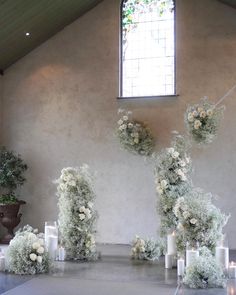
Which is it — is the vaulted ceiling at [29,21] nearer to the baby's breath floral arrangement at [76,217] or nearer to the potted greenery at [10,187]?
the potted greenery at [10,187]

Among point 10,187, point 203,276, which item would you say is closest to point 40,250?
point 203,276

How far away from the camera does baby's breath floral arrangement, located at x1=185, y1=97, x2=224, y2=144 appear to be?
7043 mm

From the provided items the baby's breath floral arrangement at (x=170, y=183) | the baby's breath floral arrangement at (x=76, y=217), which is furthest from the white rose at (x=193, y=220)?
the baby's breath floral arrangement at (x=76, y=217)

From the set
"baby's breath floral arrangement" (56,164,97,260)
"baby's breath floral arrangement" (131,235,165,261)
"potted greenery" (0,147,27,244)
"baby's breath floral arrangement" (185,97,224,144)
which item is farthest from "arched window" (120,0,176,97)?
"baby's breath floral arrangement" (131,235,165,261)

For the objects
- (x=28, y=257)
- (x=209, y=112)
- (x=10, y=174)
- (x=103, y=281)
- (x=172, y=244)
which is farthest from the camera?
(x=10, y=174)

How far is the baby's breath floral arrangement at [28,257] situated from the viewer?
530 cm

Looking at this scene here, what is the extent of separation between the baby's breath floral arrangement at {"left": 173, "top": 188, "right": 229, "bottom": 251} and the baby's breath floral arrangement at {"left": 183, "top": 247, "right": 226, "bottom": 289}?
0.67m

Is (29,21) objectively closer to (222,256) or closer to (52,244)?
(52,244)

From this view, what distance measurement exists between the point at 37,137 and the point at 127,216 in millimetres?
2330

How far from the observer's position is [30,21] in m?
7.61

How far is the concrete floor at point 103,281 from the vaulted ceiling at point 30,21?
394cm

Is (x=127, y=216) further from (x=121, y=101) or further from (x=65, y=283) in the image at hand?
(x=65, y=283)

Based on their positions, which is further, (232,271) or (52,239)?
(52,239)

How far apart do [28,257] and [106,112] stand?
3.65 m
